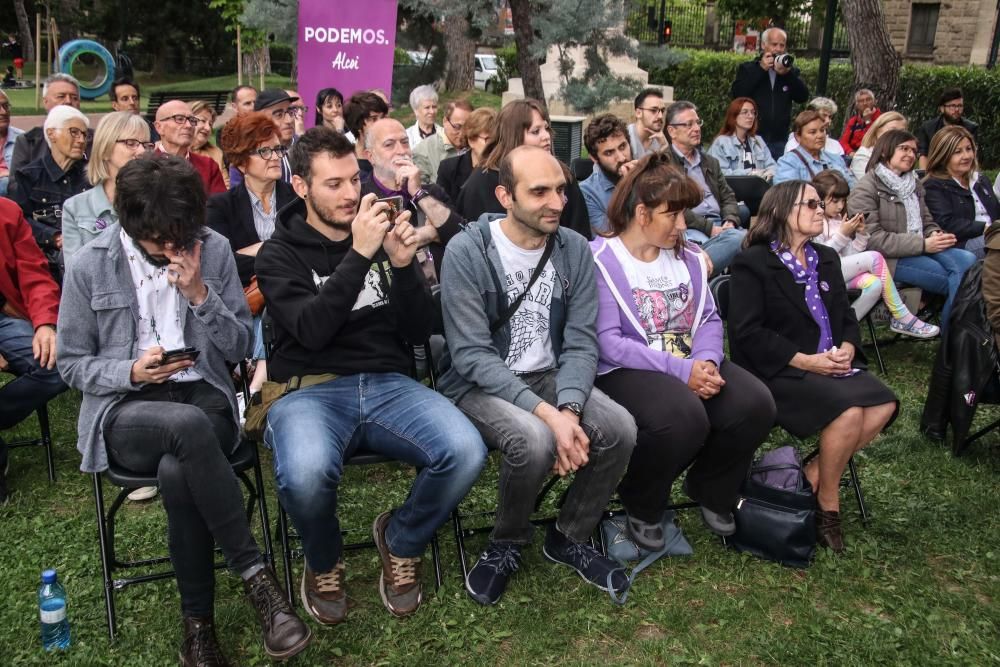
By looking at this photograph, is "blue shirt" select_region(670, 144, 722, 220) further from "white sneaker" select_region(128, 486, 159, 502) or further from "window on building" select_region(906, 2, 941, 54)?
"window on building" select_region(906, 2, 941, 54)

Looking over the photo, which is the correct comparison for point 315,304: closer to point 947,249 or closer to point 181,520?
point 181,520

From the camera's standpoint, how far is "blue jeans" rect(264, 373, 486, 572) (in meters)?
3.04

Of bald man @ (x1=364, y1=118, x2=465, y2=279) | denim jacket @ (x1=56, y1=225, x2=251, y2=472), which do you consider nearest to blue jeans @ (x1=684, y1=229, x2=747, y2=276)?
bald man @ (x1=364, y1=118, x2=465, y2=279)

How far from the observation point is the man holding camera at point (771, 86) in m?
9.55

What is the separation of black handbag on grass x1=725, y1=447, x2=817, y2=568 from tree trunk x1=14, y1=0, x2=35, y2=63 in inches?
1647

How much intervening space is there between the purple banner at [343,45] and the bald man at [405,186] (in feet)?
11.6

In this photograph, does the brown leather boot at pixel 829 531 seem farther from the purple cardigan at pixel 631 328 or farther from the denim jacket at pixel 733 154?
the denim jacket at pixel 733 154

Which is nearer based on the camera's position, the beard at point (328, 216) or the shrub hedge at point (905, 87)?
the beard at point (328, 216)

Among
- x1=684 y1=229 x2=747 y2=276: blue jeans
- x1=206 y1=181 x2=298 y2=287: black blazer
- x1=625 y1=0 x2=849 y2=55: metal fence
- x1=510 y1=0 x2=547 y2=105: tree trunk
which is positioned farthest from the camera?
x1=625 y1=0 x2=849 y2=55: metal fence

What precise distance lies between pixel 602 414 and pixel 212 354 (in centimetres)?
148

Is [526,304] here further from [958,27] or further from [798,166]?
[958,27]

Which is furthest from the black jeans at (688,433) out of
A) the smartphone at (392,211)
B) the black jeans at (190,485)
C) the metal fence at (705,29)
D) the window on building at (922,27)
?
the window on building at (922,27)

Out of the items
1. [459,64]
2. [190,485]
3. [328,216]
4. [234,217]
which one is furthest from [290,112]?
[459,64]

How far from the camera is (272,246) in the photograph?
343 cm
